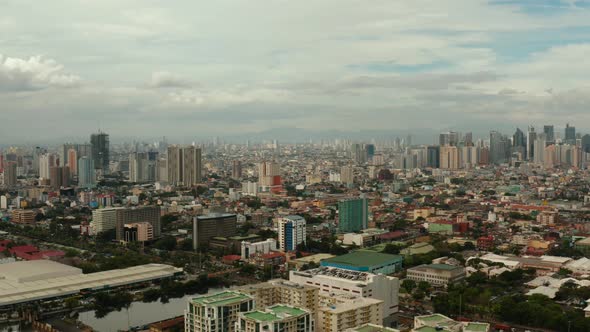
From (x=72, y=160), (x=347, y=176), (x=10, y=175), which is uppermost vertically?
(x=72, y=160)

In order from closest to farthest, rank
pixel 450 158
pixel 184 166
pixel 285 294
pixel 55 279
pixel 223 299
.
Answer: pixel 223 299 → pixel 285 294 → pixel 55 279 → pixel 184 166 → pixel 450 158

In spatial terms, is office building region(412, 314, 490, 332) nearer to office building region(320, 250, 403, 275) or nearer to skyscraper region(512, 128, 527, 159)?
office building region(320, 250, 403, 275)

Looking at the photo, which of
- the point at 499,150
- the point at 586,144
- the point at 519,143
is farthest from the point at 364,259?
the point at 586,144

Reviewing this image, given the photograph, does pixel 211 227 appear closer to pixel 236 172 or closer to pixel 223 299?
pixel 223 299

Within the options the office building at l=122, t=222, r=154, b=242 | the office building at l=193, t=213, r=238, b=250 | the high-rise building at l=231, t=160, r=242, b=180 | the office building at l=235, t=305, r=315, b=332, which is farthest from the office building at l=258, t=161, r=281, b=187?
the office building at l=235, t=305, r=315, b=332

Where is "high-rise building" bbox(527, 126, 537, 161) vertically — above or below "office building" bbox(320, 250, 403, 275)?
above

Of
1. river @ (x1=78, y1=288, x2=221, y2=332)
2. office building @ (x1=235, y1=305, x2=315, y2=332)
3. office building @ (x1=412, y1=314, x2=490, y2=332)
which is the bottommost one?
river @ (x1=78, y1=288, x2=221, y2=332)

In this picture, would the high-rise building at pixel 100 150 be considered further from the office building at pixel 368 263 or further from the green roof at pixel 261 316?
the green roof at pixel 261 316
